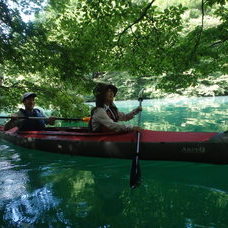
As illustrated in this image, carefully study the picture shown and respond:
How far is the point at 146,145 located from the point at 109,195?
1.31 m

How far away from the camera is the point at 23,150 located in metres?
7.45

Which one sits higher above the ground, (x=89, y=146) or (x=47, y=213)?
(x=89, y=146)

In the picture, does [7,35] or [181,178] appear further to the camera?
[7,35]

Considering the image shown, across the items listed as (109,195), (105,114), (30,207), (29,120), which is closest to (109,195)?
(109,195)

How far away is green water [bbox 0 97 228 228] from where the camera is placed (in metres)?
3.19

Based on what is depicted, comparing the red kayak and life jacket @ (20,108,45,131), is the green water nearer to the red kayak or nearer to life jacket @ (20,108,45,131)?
the red kayak

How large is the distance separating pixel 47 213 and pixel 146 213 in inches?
47.4

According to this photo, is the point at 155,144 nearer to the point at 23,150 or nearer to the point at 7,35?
the point at 7,35

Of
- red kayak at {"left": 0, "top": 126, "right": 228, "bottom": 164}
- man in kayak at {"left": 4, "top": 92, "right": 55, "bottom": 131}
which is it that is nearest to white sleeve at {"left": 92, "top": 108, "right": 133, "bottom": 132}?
red kayak at {"left": 0, "top": 126, "right": 228, "bottom": 164}

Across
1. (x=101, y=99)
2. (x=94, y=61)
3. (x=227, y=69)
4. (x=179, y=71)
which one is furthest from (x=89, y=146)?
(x=227, y=69)

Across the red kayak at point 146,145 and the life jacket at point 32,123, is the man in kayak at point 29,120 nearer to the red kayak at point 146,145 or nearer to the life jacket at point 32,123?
the life jacket at point 32,123

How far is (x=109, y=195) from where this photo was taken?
159 inches

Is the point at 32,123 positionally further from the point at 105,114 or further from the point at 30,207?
the point at 30,207

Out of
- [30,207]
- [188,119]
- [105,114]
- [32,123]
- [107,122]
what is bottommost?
[30,207]
